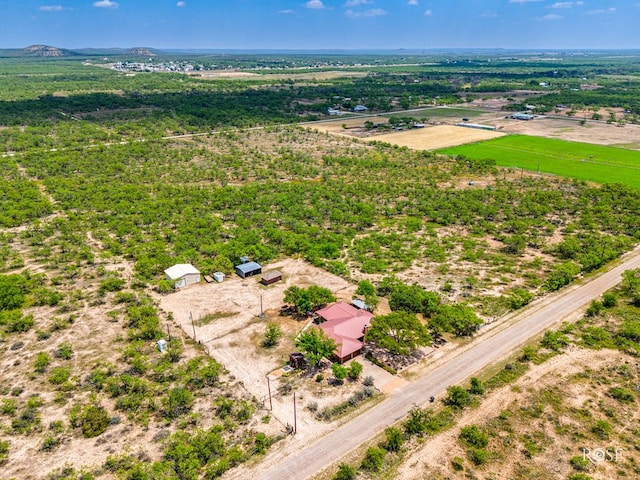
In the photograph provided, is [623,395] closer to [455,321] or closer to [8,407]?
[455,321]

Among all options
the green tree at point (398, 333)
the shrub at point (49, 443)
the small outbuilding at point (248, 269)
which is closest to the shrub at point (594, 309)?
the green tree at point (398, 333)

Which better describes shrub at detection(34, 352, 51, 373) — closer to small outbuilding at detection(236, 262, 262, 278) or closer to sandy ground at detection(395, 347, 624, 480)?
small outbuilding at detection(236, 262, 262, 278)

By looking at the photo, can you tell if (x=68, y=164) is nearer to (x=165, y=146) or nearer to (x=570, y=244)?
(x=165, y=146)

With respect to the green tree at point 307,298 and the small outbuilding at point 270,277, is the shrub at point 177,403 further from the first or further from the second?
the small outbuilding at point 270,277

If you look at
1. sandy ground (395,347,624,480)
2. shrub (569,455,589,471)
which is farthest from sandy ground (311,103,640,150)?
shrub (569,455,589,471)

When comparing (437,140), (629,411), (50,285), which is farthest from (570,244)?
(437,140)

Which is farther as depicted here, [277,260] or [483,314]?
[277,260]
